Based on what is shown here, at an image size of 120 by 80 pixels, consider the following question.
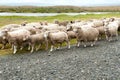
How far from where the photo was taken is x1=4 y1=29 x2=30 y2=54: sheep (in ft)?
79.0

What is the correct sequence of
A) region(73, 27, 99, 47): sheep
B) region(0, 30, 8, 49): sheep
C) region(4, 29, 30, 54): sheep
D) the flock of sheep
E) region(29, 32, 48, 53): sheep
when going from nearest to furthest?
region(4, 29, 30, 54): sheep, the flock of sheep, region(29, 32, 48, 53): sheep, region(0, 30, 8, 49): sheep, region(73, 27, 99, 47): sheep

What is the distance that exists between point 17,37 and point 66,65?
267 inches

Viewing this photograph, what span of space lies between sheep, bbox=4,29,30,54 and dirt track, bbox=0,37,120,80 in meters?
1.31

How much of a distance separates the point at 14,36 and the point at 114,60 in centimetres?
835

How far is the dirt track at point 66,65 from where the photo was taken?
1611cm

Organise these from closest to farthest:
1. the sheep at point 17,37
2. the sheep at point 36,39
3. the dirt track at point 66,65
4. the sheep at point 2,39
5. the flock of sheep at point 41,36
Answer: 1. the dirt track at point 66,65
2. the sheep at point 17,37
3. the flock of sheep at point 41,36
4. the sheep at point 36,39
5. the sheep at point 2,39

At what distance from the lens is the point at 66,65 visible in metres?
18.6

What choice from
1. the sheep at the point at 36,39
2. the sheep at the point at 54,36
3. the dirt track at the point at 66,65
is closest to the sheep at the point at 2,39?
the sheep at the point at 36,39

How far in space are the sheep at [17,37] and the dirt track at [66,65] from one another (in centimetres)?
131

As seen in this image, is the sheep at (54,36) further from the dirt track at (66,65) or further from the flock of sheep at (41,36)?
the dirt track at (66,65)

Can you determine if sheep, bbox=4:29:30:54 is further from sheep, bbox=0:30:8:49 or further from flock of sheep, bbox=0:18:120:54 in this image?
sheep, bbox=0:30:8:49

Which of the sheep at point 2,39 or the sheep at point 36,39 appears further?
the sheep at point 2,39

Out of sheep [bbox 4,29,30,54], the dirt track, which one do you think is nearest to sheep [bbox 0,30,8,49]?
sheep [bbox 4,29,30,54]

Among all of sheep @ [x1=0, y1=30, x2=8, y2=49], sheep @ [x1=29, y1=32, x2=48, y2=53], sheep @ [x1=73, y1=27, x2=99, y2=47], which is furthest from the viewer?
sheep @ [x1=73, y1=27, x2=99, y2=47]
